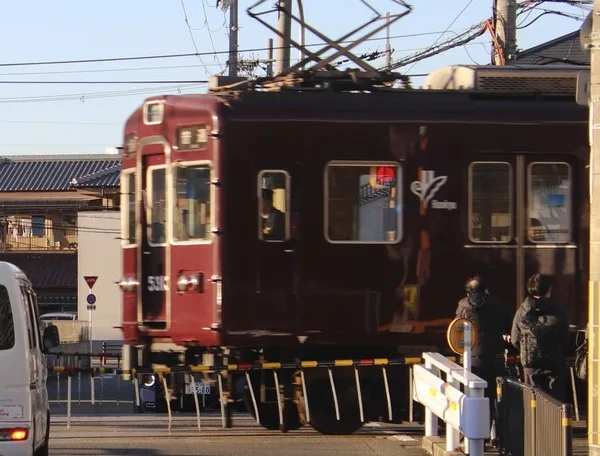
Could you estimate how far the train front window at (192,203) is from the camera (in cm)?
1250

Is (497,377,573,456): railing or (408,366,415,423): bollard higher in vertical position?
(497,377,573,456): railing

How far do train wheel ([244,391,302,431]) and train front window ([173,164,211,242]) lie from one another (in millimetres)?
1991

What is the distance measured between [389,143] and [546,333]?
2.81m

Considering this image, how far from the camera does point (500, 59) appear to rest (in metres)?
21.7

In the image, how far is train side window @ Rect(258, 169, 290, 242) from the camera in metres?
12.4

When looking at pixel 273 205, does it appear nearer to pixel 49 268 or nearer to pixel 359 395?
pixel 359 395

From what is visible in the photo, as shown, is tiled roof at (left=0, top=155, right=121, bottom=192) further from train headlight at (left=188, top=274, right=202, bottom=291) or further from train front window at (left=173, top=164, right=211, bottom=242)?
train headlight at (left=188, top=274, right=202, bottom=291)

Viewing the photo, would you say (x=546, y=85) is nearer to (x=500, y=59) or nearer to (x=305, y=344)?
(x=305, y=344)

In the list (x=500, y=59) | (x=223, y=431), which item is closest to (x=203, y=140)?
(x=223, y=431)

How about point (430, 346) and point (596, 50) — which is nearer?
point (596, 50)

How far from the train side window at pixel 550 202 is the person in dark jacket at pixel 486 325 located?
3.63 ft

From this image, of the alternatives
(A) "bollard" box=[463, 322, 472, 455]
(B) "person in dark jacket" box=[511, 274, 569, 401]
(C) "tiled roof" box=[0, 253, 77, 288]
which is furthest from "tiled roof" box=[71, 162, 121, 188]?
(A) "bollard" box=[463, 322, 472, 455]

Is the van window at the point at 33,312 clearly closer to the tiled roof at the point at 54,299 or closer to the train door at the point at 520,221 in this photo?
the train door at the point at 520,221

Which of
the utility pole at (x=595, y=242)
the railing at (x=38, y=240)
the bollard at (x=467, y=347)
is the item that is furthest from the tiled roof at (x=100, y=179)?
the utility pole at (x=595, y=242)
